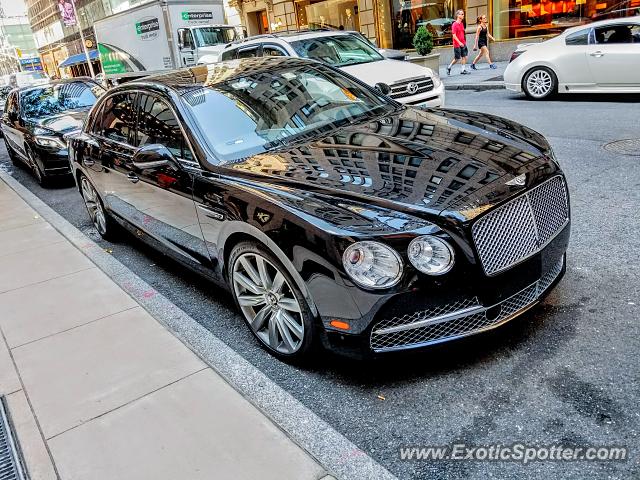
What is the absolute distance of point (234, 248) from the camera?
3.41 metres

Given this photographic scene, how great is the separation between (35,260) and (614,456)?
17.9 feet

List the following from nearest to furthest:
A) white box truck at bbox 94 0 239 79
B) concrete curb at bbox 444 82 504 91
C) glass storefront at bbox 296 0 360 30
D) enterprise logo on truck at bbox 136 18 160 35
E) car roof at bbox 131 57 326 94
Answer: car roof at bbox 131 57 326 94 < concrete curb at bbox 444 82 504 91 < white box truck at bbox 94 0 239 79 < enterprise logo on truck at bbox 136 18 160 35 < glass storefront at bbox 296 0 360 30

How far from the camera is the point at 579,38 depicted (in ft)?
33.5

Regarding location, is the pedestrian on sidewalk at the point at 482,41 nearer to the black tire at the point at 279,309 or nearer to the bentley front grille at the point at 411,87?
the bentley front grille at the point at 411,87

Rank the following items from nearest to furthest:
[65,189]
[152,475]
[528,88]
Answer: [152,475], [65,189], [528,88]

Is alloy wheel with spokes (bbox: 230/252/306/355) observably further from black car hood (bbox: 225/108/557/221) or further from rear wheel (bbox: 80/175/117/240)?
rear wheel (bbox: 80/175/117/240)

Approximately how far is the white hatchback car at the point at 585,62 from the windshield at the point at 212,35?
11789mm

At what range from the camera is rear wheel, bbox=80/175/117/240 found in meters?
5.87

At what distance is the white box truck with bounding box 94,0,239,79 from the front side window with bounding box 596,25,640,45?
38.5ft

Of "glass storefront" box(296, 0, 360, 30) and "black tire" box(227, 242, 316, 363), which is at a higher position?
"glass storefront" box(296, 0, 360, 30)

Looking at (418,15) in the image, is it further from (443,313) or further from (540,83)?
(443,313)

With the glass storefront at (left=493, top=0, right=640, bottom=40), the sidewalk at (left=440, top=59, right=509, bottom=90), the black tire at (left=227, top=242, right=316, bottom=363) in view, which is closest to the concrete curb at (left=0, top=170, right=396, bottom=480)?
the black tire at (left=227, top=242, right=316, bottom=363)

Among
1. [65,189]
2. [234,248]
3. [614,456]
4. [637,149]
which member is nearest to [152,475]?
[234,248]

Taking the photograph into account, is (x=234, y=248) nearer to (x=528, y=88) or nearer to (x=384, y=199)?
(x=384, y=199)
